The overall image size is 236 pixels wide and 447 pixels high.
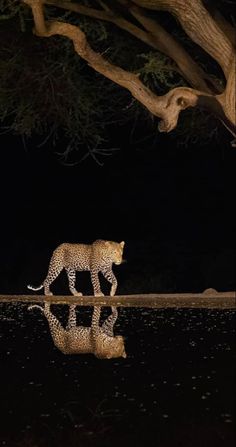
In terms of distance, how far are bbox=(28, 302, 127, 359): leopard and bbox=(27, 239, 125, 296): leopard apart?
10.9 feet

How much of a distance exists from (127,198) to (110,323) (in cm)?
1767

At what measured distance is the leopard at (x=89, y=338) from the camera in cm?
1123

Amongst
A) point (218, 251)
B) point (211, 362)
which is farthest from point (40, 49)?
point (218, 251)

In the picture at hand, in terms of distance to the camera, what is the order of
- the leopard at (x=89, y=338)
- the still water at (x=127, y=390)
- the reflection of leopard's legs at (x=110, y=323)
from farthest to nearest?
the reflection of leopard's legs at (x=110, y=323) < the leopard at (x=89, y=338) < the still water at (x=127, y=390)

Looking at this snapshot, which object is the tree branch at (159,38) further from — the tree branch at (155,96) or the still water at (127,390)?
the still water at (127,390)

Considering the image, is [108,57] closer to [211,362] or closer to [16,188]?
[211,362]

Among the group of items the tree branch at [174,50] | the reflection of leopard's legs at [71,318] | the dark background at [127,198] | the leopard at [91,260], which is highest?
the dark background at [127,198]

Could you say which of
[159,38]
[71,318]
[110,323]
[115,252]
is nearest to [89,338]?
[110,323]

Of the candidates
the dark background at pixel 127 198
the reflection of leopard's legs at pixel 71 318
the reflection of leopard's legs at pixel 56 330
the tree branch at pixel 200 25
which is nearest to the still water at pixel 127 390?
the reflection of leopard's legs at pixel 56 330

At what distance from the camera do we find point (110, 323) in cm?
1415

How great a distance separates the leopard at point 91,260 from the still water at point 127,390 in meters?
4.88

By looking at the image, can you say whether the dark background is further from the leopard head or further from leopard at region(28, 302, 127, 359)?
leopard at region(28, 302, 127, 359)

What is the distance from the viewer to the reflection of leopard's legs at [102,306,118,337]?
13.0m

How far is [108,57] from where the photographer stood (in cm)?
1700
